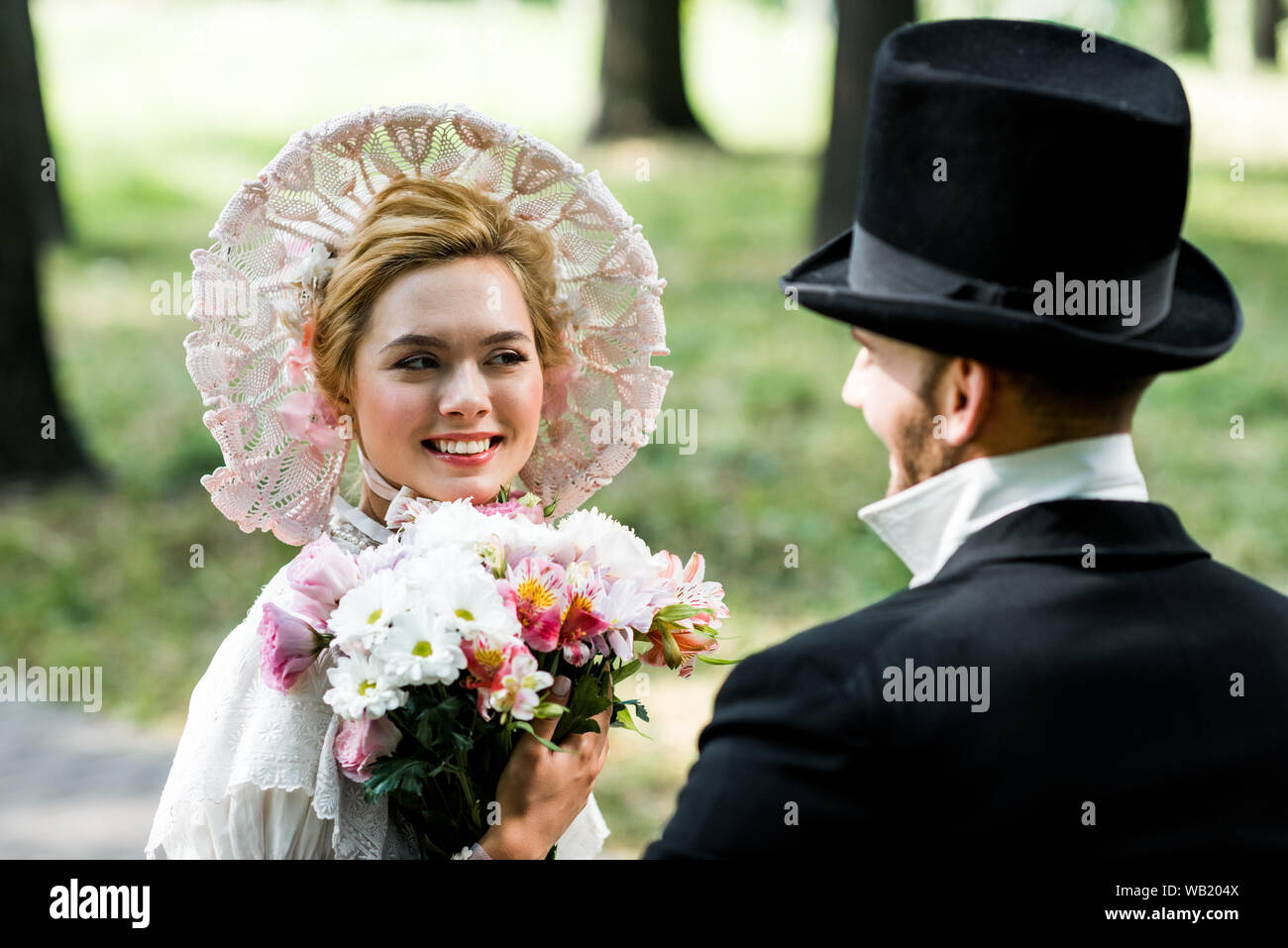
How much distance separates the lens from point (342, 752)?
2301 millimetres

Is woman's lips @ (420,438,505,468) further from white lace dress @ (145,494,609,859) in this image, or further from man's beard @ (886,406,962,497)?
man's beard @ (886,406,962,497)

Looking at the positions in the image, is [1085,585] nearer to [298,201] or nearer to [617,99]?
[298,201]

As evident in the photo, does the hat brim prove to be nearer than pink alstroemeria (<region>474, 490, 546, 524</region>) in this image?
Yes

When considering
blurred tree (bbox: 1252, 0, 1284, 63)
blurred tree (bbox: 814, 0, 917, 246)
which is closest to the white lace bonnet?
blurred tree (bbox: 814, 0, 917, 246)

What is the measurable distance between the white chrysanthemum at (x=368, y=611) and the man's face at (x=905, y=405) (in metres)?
0.78

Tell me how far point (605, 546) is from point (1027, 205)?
0.93 meters

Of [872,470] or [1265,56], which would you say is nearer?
[872,470]

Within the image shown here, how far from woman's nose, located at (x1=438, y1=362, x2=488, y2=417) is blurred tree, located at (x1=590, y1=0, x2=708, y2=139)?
12574 millimetres

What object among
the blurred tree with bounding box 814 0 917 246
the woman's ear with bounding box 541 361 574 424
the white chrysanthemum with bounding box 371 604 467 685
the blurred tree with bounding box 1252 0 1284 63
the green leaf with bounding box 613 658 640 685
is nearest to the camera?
the white chrysanthemum with bounding box 371 604 467 685

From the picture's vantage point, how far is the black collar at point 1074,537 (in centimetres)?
198

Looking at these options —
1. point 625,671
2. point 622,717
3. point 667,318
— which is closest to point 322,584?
point 625,671

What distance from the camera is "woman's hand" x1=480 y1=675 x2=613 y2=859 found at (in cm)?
236

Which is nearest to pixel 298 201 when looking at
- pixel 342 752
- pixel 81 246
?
pixel 342 752
